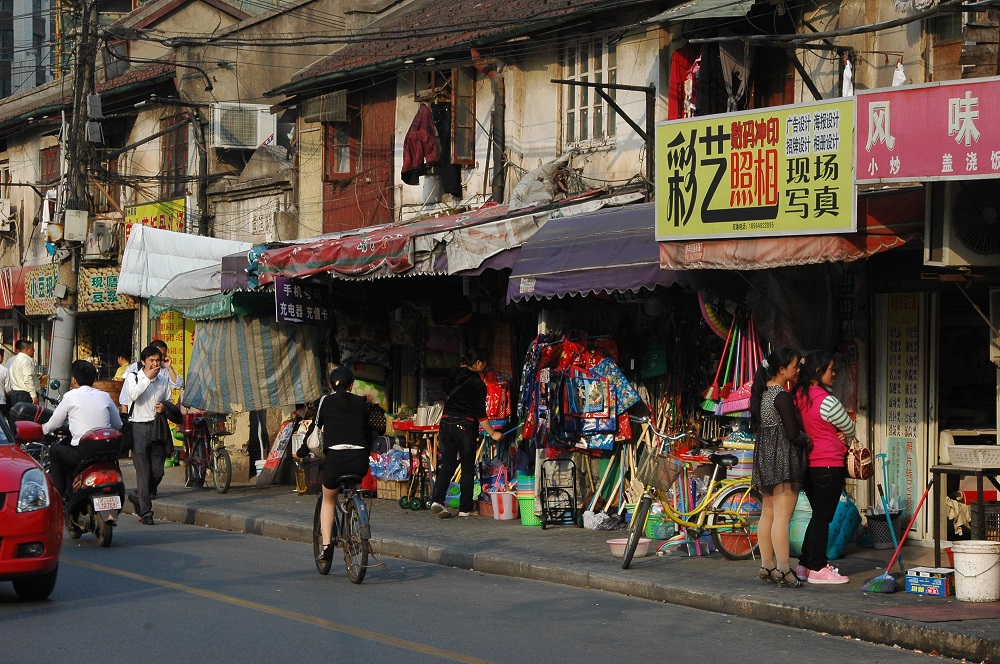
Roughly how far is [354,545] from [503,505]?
4851 millimetres

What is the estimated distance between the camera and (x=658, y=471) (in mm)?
12102

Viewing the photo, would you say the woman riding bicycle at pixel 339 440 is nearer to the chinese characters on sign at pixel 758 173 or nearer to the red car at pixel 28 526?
the red car at pixel 28 526

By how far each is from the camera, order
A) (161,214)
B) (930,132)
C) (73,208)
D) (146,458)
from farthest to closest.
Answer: (161,214), (73,208), (146,458), (930,132)

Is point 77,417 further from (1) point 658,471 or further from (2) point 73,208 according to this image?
(2) point 73,208

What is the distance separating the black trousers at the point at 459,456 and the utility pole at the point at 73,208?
1013 cm

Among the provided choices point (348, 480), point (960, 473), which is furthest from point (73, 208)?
point (960, 473)

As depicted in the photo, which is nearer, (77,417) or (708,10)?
(77,417)

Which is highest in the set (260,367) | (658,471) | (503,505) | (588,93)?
(588,93)

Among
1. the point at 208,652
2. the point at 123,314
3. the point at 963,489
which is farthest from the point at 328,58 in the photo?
the point at 208,652

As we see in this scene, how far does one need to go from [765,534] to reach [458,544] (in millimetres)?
3905

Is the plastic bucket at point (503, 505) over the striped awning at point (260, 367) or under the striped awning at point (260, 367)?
under

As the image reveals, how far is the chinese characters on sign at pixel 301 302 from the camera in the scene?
17844 mm

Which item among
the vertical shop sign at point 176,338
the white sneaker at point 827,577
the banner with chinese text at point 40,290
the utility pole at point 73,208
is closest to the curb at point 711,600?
the white sneaker at point 827,577

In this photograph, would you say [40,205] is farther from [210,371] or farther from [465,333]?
[465,333]
